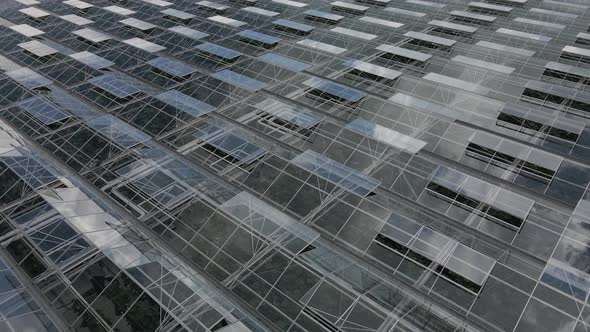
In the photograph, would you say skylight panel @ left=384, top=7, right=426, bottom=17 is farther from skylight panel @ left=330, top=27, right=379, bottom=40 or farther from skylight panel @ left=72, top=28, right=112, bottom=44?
skylight panel @ left=72, top=28, right=112, bottom=44

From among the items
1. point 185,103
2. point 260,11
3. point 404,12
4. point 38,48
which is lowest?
point 404,12

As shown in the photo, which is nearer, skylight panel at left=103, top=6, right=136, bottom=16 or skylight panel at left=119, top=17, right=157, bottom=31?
skylight panel at left=119, top=17, right=157, bottom=31

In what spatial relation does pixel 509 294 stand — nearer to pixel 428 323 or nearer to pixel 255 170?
pixel 428 323

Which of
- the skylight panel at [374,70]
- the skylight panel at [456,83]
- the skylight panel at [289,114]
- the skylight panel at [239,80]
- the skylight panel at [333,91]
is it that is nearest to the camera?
the skylight panel at [289,114]

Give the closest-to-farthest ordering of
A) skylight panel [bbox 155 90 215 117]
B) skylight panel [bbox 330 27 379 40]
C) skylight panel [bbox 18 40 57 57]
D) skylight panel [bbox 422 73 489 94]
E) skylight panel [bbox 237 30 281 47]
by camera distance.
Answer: skylight panel [bbox 155 90 215 117]
skylight panel [bbox 422 73 489 94]
skylight panel [bbox 18 40 57 57]
skylight panel [bbox 237 30 281 47]
skylight panel [bbox 330 27 379 40]

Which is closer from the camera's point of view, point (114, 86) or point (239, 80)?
point (114, 86)

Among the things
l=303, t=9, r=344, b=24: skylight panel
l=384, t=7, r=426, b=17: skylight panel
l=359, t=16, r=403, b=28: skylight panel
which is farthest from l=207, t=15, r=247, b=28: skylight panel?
l=384, t=7, r=426, b=17: skylight panel

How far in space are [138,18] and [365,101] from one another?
134ft

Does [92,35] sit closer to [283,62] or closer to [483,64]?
[283,62]

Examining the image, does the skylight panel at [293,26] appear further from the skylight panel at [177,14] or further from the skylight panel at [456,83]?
the skylight panel at [456,83]

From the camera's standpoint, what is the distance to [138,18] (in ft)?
185

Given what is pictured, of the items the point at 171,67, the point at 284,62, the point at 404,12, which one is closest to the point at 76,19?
the point at 171,67

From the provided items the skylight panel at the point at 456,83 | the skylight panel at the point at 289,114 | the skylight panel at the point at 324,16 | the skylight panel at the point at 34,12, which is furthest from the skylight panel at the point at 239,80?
the skylight panel at the point at 34,12

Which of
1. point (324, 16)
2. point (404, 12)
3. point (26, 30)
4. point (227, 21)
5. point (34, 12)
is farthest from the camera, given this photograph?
point (34, 12)
